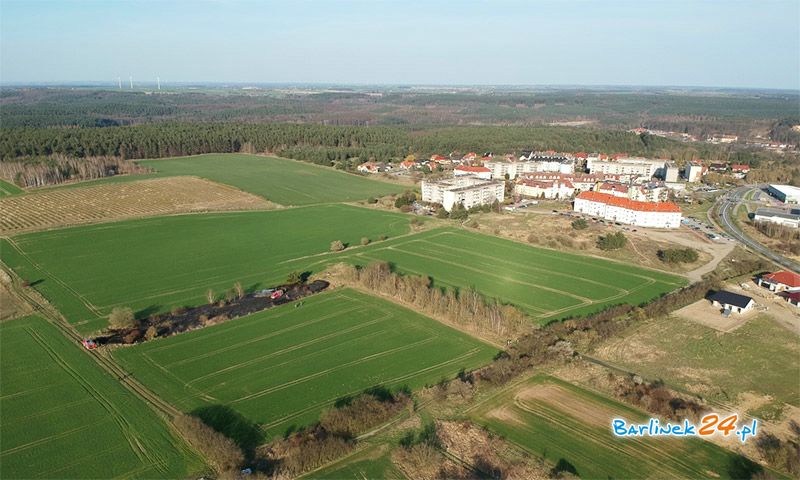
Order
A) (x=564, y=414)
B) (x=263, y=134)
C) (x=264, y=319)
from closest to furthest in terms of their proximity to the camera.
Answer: (x=564, y=414)
(x=264, y=319)
(x=263, y=134)

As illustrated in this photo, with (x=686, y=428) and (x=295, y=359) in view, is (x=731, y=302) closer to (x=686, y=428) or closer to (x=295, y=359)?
(x=686, y=428)

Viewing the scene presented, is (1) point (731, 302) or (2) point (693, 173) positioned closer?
(1) point (731, 302)

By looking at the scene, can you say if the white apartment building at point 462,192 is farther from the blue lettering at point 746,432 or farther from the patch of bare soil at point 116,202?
the blue lettering at point 746,432

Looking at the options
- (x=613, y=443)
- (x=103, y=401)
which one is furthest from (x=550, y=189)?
(x=103, y=401)

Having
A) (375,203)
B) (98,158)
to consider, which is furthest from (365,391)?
(98,158)

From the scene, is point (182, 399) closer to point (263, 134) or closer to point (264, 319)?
point (264, 319)

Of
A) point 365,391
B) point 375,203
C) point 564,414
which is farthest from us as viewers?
point 375,203
